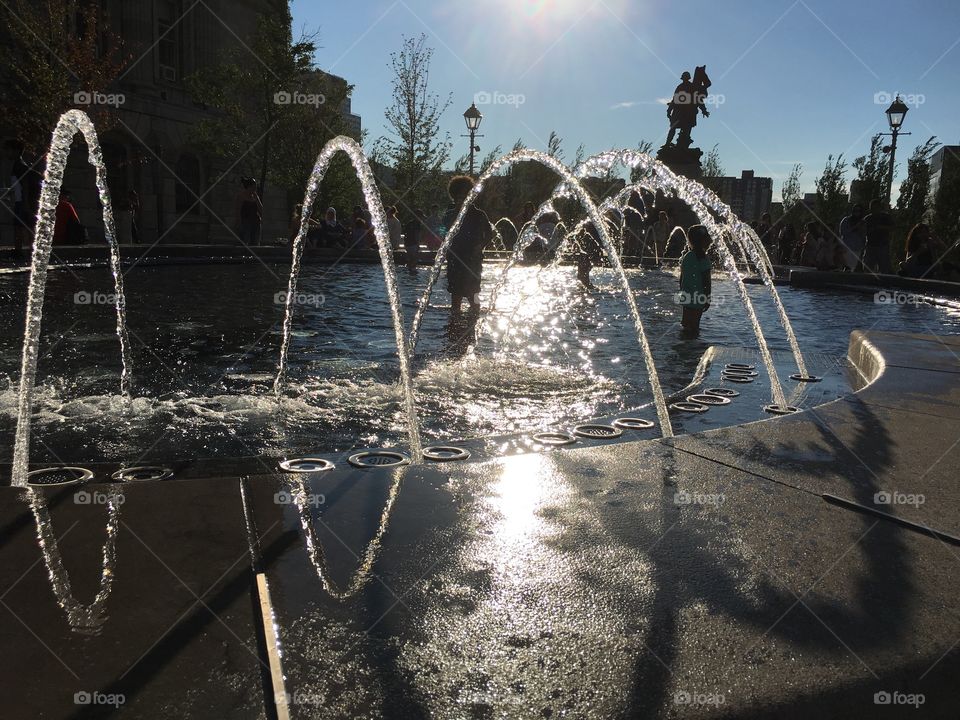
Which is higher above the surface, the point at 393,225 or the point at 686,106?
the point at 686,106

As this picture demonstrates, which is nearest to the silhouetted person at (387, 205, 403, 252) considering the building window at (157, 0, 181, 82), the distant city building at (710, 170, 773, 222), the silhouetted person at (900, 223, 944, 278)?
the silhouetted person at (900, 223, 944, 278)

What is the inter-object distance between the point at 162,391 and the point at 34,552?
319cm

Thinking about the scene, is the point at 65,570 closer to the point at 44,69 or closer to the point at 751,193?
the point at 44,69

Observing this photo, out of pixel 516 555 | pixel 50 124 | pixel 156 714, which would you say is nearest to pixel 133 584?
pixel 156 714

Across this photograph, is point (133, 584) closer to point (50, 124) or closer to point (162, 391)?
point (162, 391)

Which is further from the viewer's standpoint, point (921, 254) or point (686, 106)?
point (686, 106)

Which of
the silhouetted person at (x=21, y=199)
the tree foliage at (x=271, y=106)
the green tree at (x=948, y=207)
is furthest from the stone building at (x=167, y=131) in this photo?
the green tree at (x=948, y=207)

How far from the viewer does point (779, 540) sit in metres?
2.28

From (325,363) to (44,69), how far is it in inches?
771

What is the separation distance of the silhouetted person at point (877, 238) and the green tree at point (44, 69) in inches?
826

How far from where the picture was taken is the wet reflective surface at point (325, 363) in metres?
4.19

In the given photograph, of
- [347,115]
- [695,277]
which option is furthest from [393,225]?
[347,115]

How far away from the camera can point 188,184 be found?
3253 centimetres

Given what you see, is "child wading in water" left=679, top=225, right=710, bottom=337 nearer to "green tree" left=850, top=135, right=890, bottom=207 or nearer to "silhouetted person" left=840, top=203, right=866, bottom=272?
"silhouetted person" left=840, top=203, right=866, bottom=272
